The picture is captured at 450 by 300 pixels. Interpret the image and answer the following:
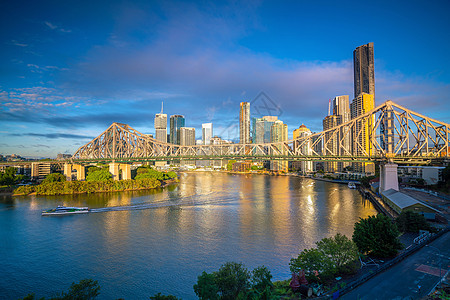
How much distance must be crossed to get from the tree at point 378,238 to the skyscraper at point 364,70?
128 m

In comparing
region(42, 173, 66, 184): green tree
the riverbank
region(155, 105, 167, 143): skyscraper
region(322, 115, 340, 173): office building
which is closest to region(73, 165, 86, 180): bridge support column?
region(42, 173, 66, 184): green tree

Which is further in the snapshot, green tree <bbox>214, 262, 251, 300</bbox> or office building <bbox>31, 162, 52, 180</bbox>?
office building <bbox>31, 162, 52, 180</bbox>

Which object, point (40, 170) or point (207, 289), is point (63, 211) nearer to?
point (207, 289)

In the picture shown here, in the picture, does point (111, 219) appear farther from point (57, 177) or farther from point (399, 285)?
point (57, 177)

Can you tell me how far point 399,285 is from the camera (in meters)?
8.38

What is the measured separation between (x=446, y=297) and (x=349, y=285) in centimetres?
244

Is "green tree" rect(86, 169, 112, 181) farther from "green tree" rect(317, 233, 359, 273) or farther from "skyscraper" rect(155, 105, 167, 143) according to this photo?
"skyscraper" rect(155, 105, 167, 143)

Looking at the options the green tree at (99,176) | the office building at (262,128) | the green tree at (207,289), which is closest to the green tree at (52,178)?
the green tree at (99,176)

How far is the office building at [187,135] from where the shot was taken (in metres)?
153

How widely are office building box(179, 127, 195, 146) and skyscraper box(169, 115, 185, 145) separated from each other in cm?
526

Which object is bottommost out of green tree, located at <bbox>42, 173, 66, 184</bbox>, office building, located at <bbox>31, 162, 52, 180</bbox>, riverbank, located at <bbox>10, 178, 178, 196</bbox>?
riverbank, located at <bbox>10, 178, 178, 196</bbox>

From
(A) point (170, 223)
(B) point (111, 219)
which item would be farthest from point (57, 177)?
(A) point (170, 223)

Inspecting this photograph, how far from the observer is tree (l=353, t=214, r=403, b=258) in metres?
11.0

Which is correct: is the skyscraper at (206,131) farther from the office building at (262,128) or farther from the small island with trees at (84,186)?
the small island with trees at (84,186)
